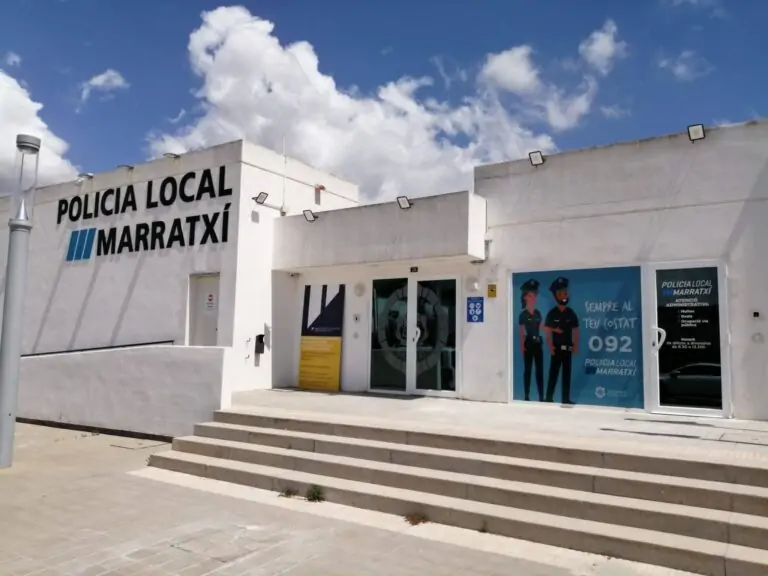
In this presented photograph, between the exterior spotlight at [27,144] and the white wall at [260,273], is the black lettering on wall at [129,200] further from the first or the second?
the exterior spotlight at [27,144]

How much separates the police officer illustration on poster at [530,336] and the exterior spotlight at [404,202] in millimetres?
2314

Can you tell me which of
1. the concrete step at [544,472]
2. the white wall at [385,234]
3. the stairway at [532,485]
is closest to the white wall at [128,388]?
the stairway at [532,485]

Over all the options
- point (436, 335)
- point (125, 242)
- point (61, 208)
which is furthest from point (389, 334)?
point (61, 208)

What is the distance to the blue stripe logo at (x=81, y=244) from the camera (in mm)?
13609

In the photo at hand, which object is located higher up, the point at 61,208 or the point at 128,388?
the point at 61,208

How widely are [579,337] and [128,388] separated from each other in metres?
7.39

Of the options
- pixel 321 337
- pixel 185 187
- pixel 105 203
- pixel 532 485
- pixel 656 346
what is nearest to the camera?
pixel 532 485

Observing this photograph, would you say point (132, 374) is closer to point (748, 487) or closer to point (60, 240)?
point (60, 240)

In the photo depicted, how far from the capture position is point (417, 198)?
10.2m

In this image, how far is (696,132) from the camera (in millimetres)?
8375

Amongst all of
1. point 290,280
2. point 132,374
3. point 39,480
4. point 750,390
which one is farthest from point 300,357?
point 750,390

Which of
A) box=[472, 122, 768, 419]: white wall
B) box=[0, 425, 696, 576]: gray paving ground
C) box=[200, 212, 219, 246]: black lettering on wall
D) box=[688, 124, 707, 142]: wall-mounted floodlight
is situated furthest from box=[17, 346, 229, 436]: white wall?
box=[688, 124, 707, 142]: wall-mounted floodlight

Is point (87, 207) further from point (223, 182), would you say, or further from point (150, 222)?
point (223, 182)

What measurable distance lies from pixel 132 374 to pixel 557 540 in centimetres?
778
